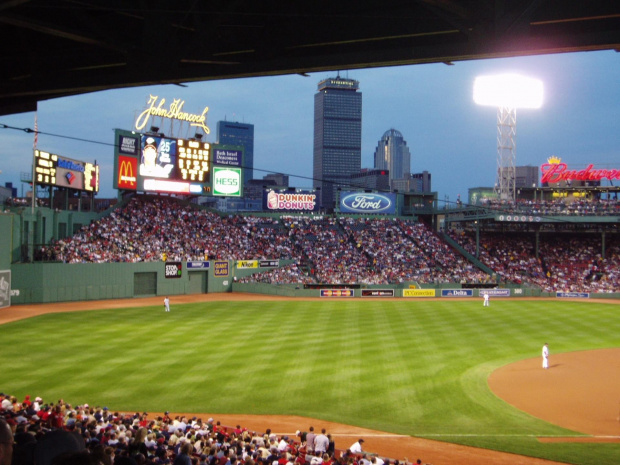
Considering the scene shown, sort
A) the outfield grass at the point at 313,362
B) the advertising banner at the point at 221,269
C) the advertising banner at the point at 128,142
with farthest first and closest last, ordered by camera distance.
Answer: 1. the advertising banner at the point at 221,269
2. the advertising banner at the point at 128,142
3. the outfield grass at the point at 313,362

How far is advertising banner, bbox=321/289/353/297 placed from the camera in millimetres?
54406

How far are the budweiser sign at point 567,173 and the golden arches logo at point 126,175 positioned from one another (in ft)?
179

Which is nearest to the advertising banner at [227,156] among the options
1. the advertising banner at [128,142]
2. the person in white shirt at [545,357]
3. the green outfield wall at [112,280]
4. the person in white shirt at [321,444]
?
the advertising banner at [128,142]

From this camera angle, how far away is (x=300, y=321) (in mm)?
36938

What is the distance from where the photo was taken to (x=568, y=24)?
21.2 feet

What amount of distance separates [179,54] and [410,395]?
16250 millimetres

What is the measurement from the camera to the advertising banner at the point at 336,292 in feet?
178

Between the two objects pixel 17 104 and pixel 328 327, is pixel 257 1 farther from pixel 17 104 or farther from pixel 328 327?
pixel 328 327

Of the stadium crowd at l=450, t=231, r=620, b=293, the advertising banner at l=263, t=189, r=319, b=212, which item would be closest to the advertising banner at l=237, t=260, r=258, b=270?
the advertising banner at l=263, t=189, r=319, b=212

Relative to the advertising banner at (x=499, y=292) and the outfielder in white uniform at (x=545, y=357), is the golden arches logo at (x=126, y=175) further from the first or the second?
the outfielder in white uniform at (x=545, y=357)

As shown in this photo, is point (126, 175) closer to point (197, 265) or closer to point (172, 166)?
point (172, 166)

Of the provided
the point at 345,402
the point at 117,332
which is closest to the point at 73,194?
the point at 117,332

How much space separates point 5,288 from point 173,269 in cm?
1511

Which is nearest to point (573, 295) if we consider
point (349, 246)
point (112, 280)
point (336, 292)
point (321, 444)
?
point (349, 246)
